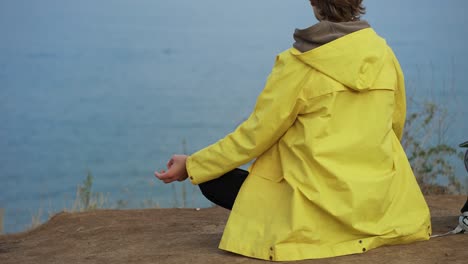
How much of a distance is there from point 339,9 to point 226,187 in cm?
88

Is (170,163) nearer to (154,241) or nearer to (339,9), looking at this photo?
(154,241)

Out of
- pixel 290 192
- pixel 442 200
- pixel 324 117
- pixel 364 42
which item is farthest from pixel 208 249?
pixel 442 200

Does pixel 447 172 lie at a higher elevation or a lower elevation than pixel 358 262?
higher

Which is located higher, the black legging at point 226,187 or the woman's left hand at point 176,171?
the woman's left hand at point 176,171

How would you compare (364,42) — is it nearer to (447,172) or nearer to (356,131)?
(356,131)

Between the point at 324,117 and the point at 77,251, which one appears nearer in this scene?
the point at 324,117

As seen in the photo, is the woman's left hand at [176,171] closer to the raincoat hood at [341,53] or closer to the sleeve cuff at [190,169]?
the sleeve cuff at [190,169]

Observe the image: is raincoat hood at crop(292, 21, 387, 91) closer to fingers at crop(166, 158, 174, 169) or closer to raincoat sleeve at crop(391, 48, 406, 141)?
raincoat sleeve at crop(391, 48, 406, 141)

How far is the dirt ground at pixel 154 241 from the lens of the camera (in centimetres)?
358

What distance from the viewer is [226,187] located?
12.3ft

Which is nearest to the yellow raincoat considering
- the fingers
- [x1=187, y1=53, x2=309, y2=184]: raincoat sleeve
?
[x1=187, y1=53, x2=309, y2=184]: raincoat sleeve

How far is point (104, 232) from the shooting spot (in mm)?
4578

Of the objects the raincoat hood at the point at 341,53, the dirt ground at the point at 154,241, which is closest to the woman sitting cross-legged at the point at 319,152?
the raincoat hood at the point at 341,53

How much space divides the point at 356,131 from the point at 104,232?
1.67 meters
